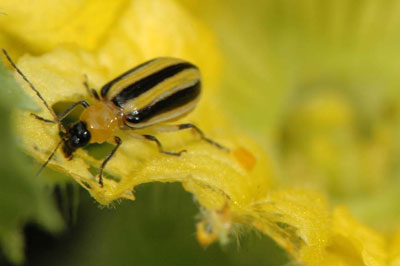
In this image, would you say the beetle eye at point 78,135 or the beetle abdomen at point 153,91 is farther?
the beetle abdomen at point 153,91

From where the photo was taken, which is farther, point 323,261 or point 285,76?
point 285,76

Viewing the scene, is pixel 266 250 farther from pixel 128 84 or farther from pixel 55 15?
pixel 55 15

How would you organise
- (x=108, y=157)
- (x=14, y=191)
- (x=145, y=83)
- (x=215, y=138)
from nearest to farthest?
(x=14, y=191) → (x=108, y=157) → (x=145, y=83) → (x=215, y=138)

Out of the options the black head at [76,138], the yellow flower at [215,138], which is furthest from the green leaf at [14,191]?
the black head at [76,138]

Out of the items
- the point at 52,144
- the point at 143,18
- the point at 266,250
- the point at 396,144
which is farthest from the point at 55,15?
the point at 396,144

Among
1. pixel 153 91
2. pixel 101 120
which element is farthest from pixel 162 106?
pixel 101 120

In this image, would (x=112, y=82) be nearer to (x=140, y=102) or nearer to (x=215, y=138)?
(x=140, y=102)

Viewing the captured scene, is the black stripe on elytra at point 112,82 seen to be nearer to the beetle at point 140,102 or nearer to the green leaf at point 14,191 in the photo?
the beetle at point 140,102
